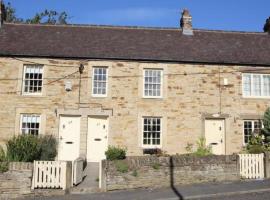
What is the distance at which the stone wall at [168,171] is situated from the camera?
13.8m

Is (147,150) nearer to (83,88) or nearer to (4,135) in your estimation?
(83,88)

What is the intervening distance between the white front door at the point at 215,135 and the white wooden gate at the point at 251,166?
539 cm

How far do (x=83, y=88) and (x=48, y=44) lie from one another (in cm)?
371

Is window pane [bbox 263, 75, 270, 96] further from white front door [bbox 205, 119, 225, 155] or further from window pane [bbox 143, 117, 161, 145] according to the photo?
window pane [bbox 143, 117, 161, 145]

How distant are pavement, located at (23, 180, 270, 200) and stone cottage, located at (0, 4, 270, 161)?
6740mm

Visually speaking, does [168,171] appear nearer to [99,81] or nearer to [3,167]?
[3,167]

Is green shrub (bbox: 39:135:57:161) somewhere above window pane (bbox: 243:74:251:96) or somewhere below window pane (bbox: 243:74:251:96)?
below

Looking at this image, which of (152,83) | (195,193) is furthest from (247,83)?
(195,193)

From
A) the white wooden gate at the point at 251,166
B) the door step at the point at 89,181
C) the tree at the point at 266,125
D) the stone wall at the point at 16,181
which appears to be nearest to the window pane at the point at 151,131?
the door step at the point at 89,181

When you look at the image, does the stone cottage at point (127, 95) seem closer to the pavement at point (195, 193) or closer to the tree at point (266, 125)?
the tree at point (266, 125)

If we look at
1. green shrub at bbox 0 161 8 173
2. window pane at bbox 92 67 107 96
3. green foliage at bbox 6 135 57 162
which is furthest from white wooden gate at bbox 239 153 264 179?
green shrub at bbox 0 161 8 173

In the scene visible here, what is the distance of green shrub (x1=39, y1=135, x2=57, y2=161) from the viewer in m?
18.9

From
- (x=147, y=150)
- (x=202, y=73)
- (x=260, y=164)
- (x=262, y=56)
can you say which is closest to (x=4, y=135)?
(x=147, y=150)

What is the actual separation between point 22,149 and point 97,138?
6.40m
